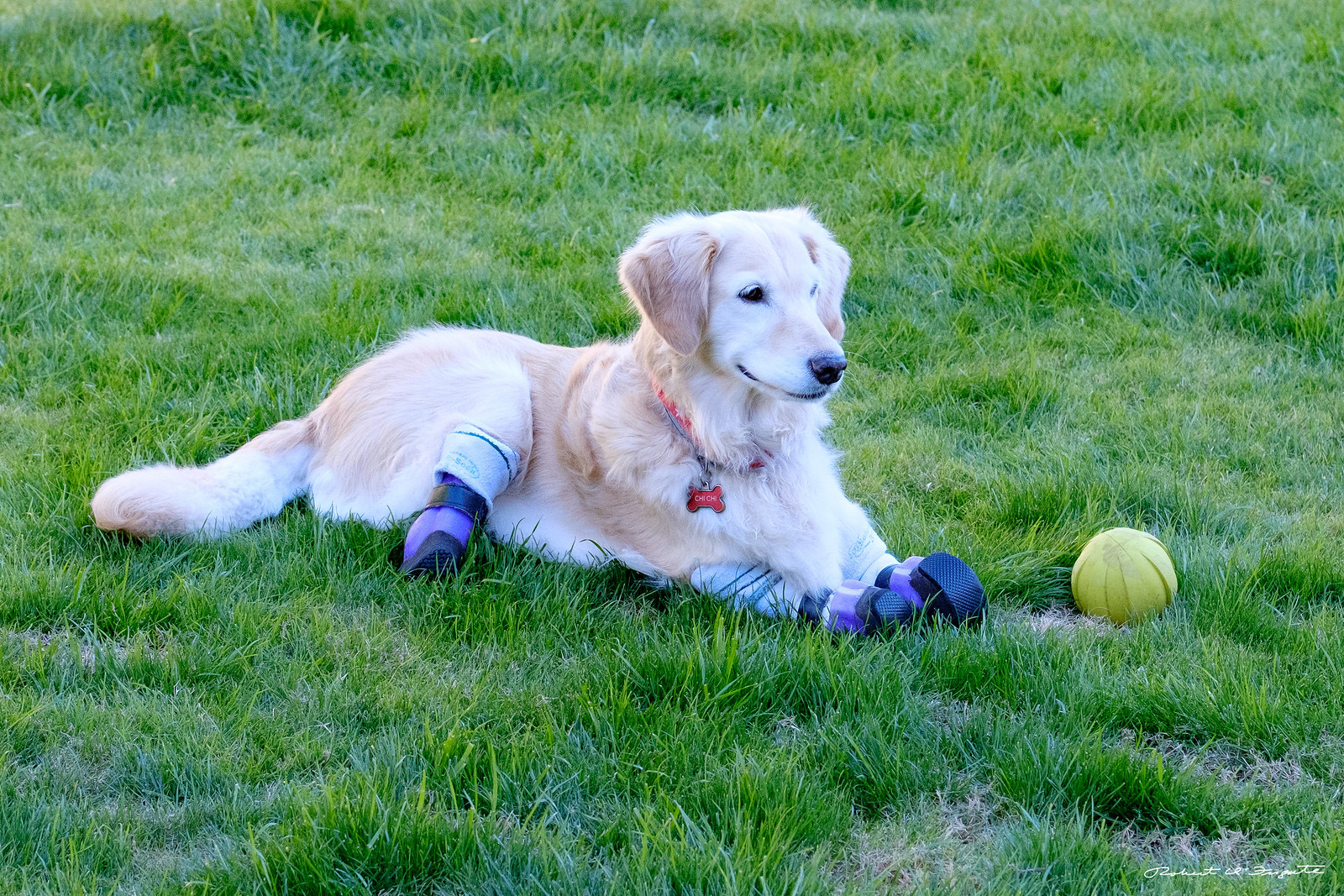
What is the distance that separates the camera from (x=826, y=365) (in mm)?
2963

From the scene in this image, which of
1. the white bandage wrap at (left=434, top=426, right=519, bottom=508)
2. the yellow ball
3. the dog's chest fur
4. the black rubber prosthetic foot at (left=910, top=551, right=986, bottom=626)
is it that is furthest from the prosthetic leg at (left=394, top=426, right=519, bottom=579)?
the yellow ball

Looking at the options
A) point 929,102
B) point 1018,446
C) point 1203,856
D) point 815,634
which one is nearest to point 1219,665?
point 1203,856

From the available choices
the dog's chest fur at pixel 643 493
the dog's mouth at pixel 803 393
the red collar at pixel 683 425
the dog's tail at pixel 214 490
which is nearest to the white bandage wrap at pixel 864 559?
the dog's chest fur at pixel 643 493

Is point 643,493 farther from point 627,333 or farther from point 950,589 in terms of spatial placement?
point 627,333

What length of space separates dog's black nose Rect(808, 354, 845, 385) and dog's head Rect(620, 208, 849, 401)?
0.02 metres

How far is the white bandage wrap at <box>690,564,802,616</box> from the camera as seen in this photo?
123 inches

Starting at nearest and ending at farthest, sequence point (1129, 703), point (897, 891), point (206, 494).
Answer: point (897, 891)
point (1129, 703)
point (206, 494)

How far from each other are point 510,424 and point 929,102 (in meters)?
3.65

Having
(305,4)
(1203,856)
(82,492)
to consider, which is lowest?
(82,492)

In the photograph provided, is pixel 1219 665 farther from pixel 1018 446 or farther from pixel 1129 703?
pixel 1018 446

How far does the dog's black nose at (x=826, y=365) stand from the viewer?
2.96 metres

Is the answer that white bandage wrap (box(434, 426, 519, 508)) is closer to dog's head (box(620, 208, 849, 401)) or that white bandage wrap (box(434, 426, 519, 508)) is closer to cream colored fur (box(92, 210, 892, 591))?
cream colored fur (box(92, 210, 892, 591))

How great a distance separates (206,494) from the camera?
3.38 metres


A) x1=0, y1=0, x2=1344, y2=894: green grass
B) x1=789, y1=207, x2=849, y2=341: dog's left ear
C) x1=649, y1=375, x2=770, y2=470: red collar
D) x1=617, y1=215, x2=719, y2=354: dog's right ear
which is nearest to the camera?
x1=0, y1=0, x2=1344, y2=894: green grass
